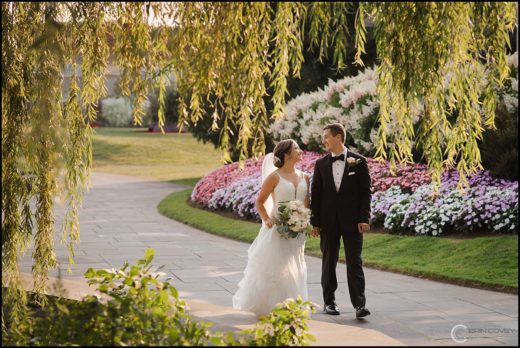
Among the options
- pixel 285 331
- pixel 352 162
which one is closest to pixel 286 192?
pixel 352 162

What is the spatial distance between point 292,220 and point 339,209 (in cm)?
69

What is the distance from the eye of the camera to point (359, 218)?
8922mm

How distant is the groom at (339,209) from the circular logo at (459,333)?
1.05 meters

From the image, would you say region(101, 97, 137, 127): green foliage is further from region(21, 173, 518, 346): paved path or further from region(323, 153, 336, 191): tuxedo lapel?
region(323, 153, 336, 191): tuxedo lapel

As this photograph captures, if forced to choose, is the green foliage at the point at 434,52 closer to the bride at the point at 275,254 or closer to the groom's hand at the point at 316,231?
the bride at the point at 275,254

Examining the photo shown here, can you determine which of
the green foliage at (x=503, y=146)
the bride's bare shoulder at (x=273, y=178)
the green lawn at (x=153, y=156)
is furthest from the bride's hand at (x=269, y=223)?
the green lawn at (x=153, y=156)

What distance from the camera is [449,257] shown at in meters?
12.3

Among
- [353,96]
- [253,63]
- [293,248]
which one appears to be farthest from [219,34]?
[353,96]

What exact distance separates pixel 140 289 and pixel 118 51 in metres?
2.36

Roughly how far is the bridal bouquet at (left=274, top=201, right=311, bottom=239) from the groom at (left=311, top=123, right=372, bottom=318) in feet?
1.57

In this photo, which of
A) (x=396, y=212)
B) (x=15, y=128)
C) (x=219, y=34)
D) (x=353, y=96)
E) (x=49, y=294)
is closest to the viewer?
(x=219, y=34)

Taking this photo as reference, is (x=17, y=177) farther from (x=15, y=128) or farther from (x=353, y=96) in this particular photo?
(x=353, y=96)

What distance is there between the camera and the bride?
8.62 metres

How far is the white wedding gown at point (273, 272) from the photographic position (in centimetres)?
861
